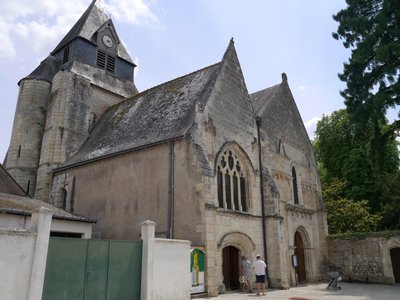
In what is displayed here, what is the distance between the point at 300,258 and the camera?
18953 mm

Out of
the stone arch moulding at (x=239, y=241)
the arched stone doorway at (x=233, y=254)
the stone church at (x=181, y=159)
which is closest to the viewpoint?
the stone arch moulding at (x=239, y=241)

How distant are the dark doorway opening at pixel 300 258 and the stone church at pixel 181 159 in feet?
0.18

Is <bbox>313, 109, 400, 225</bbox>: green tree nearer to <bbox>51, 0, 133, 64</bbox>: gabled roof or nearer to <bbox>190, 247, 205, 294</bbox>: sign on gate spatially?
<bbox>190, 247, 205, 294</bbox>: sign on gate

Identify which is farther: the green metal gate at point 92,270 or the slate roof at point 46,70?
the slate roof at point 46,70

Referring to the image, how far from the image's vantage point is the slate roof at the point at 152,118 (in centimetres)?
1495

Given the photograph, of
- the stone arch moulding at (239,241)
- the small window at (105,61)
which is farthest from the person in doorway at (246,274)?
the small window at (105,61)

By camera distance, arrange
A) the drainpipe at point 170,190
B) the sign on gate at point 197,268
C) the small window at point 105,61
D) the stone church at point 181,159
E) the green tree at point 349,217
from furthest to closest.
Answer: the small window at point 105,61 < the green tree at point 349,217 < the stone church at point 181,159 < the drainpipe at point 170,190 < the sign on gate at point 197,268

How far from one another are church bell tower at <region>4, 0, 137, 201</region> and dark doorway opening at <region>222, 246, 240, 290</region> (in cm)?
1056

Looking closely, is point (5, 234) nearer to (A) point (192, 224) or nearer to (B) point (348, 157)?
(A) point (192, 224)

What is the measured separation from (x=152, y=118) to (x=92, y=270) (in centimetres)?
934

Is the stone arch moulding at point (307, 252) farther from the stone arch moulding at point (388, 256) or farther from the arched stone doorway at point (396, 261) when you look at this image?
the arched stone doorway at point (396, 261)

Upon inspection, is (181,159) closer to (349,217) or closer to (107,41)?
(349,217)

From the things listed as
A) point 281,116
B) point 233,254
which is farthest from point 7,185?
point 281,116

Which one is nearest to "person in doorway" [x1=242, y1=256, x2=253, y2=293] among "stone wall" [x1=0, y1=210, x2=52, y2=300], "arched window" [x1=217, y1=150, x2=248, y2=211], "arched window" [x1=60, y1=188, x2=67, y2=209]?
"arched window" [x1=217, y1=150, x2=248, y2=211]
